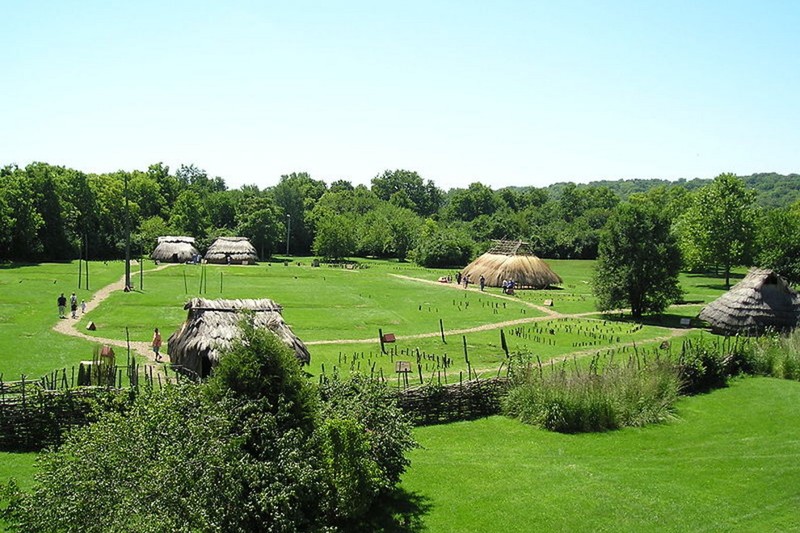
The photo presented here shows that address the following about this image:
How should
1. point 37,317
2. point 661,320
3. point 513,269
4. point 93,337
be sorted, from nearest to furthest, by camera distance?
point 93,337 < point 37,317 < point 661,320 < point 513,269

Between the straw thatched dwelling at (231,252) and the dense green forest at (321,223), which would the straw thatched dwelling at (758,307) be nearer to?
the dense green forest at (321,223)

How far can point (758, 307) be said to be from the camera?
38562mm

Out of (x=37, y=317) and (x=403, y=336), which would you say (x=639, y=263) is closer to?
(x=403, y=336)

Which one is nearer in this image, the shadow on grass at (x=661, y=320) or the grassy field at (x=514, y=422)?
the grassy field at (x=514, y=422)

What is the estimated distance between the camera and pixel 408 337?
3638 centimetres

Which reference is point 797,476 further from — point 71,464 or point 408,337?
point 408,337

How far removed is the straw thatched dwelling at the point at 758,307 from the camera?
125ft

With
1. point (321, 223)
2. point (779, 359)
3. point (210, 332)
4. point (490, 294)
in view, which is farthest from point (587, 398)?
point (321, 223)

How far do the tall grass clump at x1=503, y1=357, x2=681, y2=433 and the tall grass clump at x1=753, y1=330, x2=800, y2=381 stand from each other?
8.35 m

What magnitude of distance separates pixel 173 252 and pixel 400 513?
69.2 m

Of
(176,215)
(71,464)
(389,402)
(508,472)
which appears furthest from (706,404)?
(176,215)

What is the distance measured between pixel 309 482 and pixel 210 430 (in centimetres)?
210

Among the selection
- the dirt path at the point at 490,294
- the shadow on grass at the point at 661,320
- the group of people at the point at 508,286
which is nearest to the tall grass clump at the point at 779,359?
the shadow on grass at the point at 661,320

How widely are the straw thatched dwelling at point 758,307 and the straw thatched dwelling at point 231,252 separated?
5399cm
